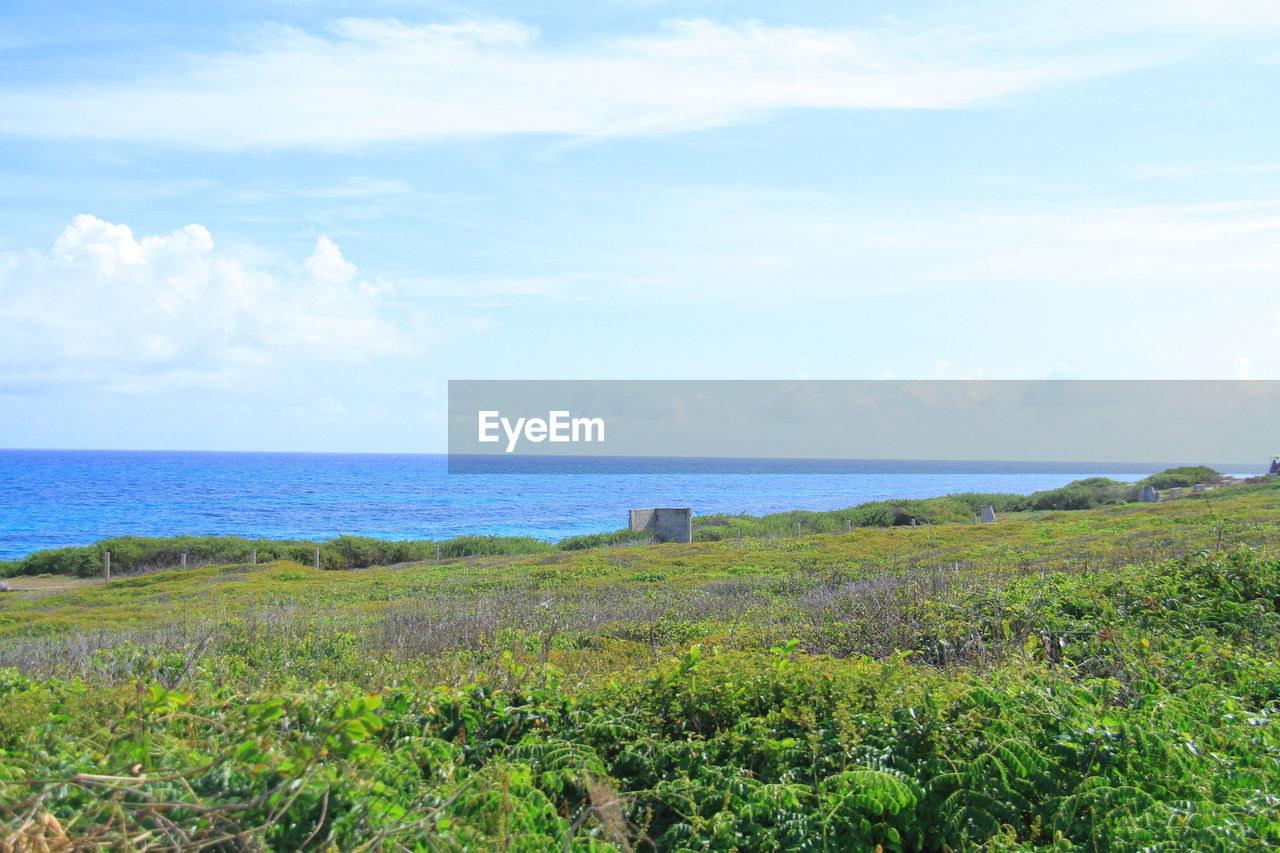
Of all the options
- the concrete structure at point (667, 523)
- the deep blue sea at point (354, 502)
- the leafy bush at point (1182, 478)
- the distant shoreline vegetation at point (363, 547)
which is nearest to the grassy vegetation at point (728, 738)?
the concrete structure at point (667, 523)

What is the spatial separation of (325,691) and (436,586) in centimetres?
1545

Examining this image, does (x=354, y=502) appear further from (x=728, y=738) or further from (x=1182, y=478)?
(x=728, y=738)

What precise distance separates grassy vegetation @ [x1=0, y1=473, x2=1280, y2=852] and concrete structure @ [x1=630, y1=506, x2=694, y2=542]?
26.3m

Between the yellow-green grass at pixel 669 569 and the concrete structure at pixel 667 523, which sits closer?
the yellow-green grass at pixel 669 569

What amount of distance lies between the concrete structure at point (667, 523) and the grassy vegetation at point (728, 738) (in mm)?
26261

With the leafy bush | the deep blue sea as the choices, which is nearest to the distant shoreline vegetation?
the leafy bush

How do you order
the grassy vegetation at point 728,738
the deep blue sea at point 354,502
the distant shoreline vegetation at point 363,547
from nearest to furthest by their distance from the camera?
the grassy vegetation at point 728,738 → the distant shoreline vegetation at point 363,547 → the deep blue sea at point 354,502

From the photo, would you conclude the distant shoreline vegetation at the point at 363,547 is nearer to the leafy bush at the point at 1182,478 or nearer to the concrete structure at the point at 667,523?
the concrete structure at the point at 667,523

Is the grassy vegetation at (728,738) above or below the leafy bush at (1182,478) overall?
above

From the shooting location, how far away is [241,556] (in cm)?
3716

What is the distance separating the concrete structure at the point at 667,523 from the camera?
3488 cm

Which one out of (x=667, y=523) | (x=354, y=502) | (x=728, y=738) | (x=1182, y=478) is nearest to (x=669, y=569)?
(x=667, y=523)

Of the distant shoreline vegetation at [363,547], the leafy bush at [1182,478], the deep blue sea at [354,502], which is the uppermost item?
the leafy bush at [1182,478]

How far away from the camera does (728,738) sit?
400cm
